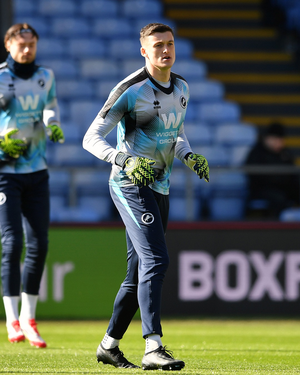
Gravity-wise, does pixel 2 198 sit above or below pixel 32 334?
above

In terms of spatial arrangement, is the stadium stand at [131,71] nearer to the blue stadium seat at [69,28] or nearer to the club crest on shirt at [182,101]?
the blue stadium seat at [69,28]

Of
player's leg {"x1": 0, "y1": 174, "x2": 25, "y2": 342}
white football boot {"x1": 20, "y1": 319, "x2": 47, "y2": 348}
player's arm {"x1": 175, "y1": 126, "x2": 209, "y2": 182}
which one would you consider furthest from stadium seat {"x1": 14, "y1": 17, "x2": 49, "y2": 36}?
player's arm {"x1": 175, "y1": 126, "x2": 209, "y2": 182}

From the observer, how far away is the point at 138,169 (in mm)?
3889

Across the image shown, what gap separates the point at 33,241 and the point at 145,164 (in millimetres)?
1778

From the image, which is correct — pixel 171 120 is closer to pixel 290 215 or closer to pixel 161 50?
pixel 161 50

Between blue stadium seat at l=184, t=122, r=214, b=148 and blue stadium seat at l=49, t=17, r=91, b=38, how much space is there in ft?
11.7

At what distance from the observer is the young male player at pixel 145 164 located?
13.0 feet

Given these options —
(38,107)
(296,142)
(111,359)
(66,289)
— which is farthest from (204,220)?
(296,142)

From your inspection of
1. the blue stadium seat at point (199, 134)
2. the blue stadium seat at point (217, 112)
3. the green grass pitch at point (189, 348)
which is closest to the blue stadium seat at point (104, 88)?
the blue stadium seat at point (217, 112)

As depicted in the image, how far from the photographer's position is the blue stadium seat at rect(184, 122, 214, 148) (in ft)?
33.0

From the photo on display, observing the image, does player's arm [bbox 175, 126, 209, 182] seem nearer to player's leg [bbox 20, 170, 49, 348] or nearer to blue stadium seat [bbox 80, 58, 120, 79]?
player's leg [bbox 20, 170, 49, 348]

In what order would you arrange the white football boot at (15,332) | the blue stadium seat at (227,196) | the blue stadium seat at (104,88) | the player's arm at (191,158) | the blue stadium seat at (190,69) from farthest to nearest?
the blue stadium seat at (190,69), the blue stadium seat at (104,88), the blue stadium seat at (227,196), the white football boot at (15,332), the player's arm at (191,158)

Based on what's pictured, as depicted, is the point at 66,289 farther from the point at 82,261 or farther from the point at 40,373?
the point at 40,373

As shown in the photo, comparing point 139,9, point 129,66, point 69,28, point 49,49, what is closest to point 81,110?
point 129,66
